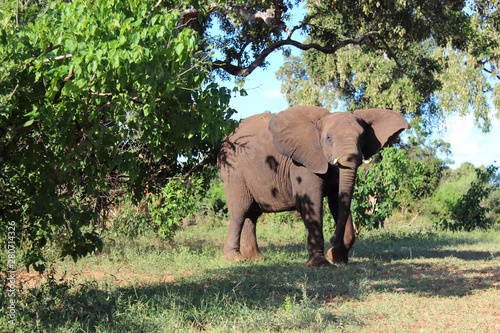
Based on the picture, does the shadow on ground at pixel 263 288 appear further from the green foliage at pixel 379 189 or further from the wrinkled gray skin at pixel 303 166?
the green foliage at pixel 379 189

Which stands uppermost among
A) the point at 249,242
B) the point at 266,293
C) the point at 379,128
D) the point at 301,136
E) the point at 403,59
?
the point at 403,59

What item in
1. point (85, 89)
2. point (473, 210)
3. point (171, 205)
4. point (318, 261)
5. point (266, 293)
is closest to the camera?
point (85, 89)


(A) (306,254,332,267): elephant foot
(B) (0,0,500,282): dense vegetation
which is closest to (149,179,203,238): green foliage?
(B) (0,0,500,282): dense vegetation

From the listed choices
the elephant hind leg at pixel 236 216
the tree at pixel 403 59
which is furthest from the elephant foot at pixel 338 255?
the tree at pixel 403 59

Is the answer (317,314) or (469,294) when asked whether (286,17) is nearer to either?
(469,294)

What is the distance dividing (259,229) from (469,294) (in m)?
10.8

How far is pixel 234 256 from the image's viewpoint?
33.0 ft

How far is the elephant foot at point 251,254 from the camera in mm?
10219

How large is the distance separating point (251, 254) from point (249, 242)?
262 millimetres

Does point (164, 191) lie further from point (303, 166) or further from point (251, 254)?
point (303, 166)

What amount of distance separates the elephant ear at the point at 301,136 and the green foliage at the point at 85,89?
3.88m

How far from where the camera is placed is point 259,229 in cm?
1747

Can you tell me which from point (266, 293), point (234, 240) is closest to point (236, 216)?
point (234, 240)

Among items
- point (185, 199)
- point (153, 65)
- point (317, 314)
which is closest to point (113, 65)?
point (153, 65)
